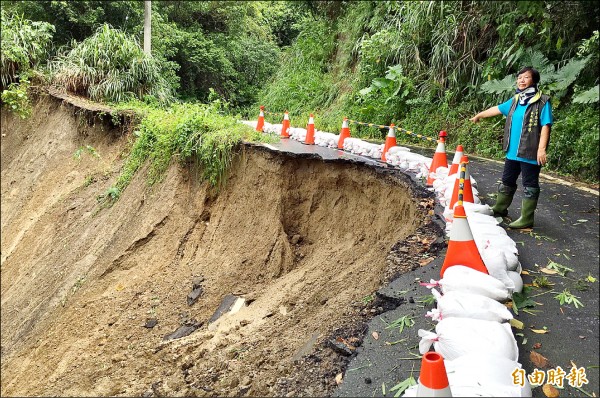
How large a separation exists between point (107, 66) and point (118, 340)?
9.58 meters

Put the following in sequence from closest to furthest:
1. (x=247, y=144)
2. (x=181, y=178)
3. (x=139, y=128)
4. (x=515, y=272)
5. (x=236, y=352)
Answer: (x=515, y=272) → (x=236, y=352) → (x=247, y=144) → (x=181, y=178) → (x=139, y=128)

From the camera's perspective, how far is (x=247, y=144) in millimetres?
7652

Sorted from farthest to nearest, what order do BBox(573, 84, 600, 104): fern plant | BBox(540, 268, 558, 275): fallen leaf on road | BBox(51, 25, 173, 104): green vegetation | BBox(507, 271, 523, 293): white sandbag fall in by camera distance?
BBox(51, 25, 173, 104): green vegetation
BBox(573, 84, 600, 104): fern plant
BBox(540, 268, 558, 275): fallen leaf on road
BBox(507, 271, 523, 293): white sandbag

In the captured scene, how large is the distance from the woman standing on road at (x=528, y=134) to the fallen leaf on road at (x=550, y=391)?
7.75 ft

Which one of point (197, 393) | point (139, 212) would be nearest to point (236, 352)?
point (197, 393)

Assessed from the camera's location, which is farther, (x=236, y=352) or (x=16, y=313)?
(x=16, y=313)

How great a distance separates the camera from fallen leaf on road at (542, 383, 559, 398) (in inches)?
99.2

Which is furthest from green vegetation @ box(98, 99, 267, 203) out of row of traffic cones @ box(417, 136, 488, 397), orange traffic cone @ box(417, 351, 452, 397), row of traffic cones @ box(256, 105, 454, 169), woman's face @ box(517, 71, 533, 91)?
orange traffic cone @ box(417, 351, 452, 397)

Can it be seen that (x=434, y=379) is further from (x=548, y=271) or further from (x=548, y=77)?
(x=548, y=77)

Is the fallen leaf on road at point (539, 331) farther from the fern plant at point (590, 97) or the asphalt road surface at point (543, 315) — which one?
the fern plant at point (590, 97)

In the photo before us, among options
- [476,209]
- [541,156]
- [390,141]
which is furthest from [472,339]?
[390,141]

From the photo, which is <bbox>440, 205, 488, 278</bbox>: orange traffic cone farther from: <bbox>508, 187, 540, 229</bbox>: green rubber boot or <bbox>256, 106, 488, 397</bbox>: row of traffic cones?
<bbox>508, 187, 540, 229</bbox>: green rubber boot

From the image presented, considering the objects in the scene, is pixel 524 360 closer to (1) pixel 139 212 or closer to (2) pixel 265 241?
(2) pixel 265 241

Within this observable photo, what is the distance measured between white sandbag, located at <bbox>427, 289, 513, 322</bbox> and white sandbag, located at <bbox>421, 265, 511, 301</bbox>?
111 millimetres
